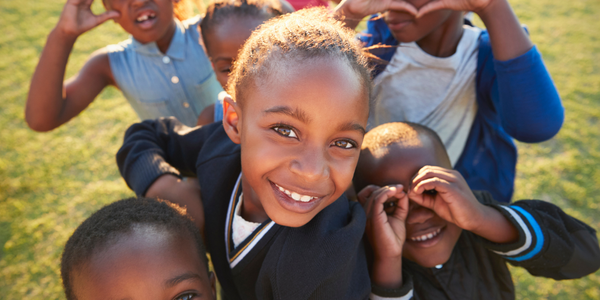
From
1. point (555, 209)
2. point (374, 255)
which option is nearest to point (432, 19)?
point (555, 209)

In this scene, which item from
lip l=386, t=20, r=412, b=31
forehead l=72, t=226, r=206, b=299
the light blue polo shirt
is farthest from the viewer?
the light blue polo shirt

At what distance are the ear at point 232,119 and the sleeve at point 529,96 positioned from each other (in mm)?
1074

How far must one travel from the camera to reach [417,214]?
4.96ft

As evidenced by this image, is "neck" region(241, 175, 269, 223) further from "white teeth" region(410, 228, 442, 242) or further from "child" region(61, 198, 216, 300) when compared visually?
"white teeth" region(410, 228, 442, 242)

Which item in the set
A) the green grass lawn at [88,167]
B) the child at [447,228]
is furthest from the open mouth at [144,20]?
the green grass lawn at [88,167]

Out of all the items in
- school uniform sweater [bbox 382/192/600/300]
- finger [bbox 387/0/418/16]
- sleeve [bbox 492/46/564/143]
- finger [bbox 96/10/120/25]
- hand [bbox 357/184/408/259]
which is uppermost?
finger [bbox 387/0/418/16]

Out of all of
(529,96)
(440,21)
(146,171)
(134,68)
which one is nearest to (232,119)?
(146,171)

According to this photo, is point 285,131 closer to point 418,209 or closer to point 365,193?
point 365,193

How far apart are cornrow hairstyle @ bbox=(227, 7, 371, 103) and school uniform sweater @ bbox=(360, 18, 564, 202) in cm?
70

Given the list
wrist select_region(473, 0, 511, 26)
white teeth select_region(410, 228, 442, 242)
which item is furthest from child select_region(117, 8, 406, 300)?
wrist select_region(473, 0, 511, 26)

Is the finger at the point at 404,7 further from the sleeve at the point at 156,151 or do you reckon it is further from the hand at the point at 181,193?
the hand at the point at 181,193

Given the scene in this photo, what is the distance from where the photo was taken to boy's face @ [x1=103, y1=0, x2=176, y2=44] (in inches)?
79.4

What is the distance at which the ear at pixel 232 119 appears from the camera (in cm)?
124

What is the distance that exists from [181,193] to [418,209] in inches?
37.4
